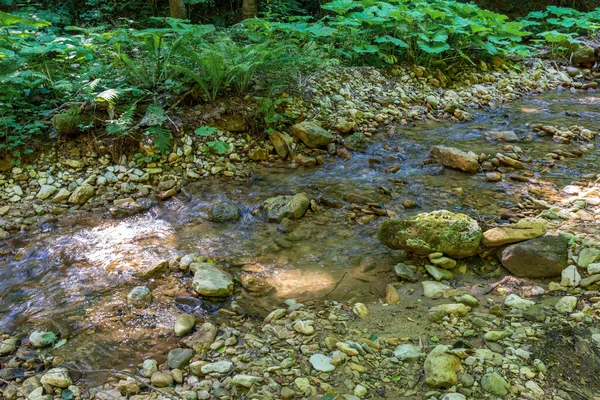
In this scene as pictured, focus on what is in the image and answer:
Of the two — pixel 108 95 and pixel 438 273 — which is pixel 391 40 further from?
pixel 438 273

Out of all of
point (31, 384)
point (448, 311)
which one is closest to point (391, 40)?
point (448, 311)

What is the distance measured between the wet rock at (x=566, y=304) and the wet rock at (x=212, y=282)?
212cm

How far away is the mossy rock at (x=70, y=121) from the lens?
178 inches

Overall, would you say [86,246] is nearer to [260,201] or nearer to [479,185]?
[260,201]

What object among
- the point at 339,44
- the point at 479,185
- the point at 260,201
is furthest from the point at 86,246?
the point at 339,44

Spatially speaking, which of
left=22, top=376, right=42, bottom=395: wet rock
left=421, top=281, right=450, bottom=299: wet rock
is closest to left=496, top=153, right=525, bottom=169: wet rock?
left=421, top=281, right=450, bottom=299: wet rock

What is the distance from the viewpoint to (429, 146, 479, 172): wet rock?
4543 mm

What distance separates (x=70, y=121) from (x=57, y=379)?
3293mm

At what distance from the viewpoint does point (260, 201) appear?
14.0ft

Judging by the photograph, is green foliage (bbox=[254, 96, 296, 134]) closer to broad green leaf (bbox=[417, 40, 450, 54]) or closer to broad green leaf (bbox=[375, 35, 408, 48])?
broad green leaf (bbox=[375, 35, 408, 48])

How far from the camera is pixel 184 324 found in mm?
2596

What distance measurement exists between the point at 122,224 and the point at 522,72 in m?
8.28

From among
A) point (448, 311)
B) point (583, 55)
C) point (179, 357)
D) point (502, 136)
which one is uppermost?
point (583, 55)

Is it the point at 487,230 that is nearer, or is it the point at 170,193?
the point at 487,230
